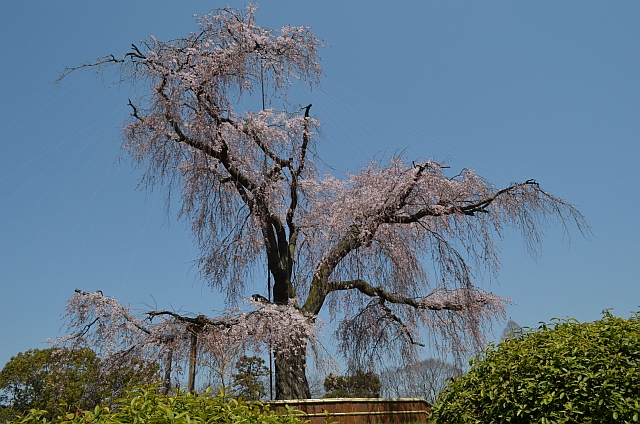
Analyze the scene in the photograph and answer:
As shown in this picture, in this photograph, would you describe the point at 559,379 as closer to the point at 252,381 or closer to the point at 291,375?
the point at 291,375

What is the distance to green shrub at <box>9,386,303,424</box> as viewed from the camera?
8.11ft

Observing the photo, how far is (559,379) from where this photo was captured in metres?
3.80

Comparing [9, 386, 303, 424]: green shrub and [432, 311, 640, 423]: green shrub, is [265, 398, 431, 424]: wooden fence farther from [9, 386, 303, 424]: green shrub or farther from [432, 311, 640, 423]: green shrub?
[9, 386, 303, 424]: green shrub

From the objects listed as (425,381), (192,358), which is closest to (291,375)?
(192,358)

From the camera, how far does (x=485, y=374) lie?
4316 millimetres

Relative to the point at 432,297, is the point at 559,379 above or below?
below

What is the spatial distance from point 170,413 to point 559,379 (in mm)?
2690

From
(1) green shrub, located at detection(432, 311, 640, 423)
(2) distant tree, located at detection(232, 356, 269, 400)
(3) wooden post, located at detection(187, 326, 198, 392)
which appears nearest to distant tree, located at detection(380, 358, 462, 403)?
(2) distant tree, located at detection(232, 356, 269, 400)

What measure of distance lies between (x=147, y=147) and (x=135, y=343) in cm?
353

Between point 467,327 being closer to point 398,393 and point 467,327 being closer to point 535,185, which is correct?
point 535,185

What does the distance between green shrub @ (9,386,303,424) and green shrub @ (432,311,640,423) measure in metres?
1.91

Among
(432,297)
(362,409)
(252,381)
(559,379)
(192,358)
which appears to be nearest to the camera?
(559,379)

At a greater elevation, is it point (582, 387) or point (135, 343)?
point (135, 343)

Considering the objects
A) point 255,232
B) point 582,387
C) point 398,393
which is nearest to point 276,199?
point 255,232
